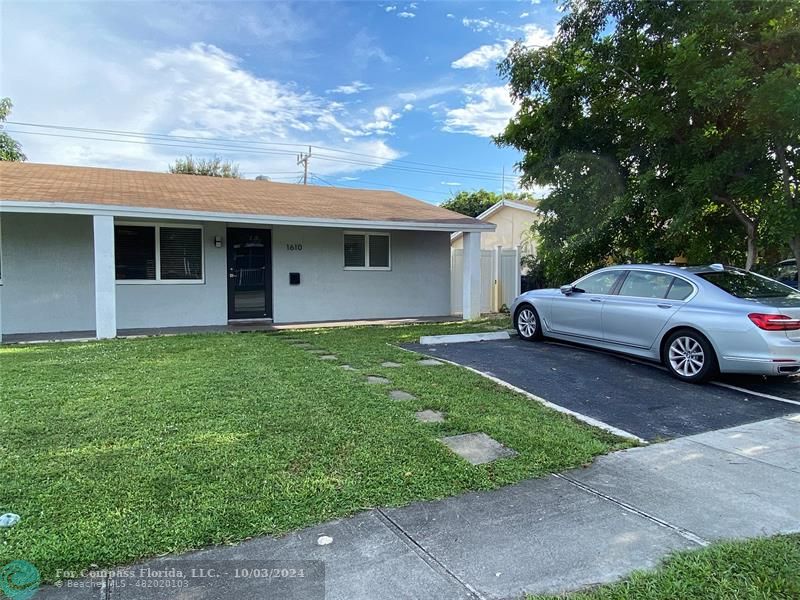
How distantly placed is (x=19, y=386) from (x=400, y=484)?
4.70m

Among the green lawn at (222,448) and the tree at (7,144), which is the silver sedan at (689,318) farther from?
the tree at (7,144)

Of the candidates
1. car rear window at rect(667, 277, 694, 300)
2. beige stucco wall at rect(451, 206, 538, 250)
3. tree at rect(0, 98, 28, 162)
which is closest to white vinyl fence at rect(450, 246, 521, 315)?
beige stucco wall at rect(451, 206, 538, 250)

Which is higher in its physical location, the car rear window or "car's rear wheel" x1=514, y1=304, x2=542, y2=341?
the car rear window

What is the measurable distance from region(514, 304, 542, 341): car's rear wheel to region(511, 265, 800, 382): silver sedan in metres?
0.44

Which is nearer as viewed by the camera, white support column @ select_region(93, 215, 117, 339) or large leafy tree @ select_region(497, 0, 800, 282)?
large leafy tree @ select_region(497, 0, 800, 282)

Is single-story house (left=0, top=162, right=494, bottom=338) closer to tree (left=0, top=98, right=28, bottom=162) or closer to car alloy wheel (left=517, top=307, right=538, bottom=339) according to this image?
car alloy wheel (left=517, top=307, right=538, bottom=339)

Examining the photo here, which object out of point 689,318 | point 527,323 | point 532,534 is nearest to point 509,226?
point 527,323

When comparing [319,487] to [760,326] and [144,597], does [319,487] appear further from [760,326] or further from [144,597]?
[760,326]

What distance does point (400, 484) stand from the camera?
11.1 feet


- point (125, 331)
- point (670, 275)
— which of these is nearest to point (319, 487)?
point (670, 275)

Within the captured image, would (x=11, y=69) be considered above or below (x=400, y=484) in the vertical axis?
above

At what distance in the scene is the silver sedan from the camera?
5.78m

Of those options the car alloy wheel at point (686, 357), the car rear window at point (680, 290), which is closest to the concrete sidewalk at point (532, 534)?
the car alloy wheel at point (686, 357)

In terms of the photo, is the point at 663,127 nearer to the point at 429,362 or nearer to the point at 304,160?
the point at 429,362
